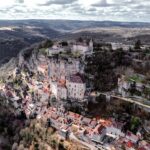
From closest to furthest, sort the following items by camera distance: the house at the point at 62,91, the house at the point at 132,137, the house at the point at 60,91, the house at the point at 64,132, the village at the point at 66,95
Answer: the house at the point at 132,137, the village at the point at 66,95, the house at the point at 64,132, the house at the point at 62,91, the house at the point at 60,91

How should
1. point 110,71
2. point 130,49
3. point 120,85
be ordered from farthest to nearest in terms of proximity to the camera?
point 130,49, point 110,71, point 120,85

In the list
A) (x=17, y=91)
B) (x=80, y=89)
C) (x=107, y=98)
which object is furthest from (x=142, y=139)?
(x=17, y=91)

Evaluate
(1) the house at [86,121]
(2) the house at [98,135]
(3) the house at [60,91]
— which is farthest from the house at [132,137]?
(3) the house at [60,91]

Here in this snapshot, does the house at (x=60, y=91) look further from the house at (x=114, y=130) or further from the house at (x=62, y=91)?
the house at (x=114, y=130)

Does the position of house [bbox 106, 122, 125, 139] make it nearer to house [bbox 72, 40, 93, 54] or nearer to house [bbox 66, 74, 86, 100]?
house [bbox 66, 74, 86, 100]

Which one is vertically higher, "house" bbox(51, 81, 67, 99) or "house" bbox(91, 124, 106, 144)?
"house" bbox(51, 81, 67, 99)

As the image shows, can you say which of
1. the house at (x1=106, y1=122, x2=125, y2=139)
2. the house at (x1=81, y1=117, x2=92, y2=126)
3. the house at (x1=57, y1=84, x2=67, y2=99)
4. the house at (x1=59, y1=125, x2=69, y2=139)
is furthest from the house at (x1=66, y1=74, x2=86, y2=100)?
the house at (x1=106, y1=122, x2=125, y2=139)

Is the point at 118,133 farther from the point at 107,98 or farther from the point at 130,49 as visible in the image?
the point at 130,49
